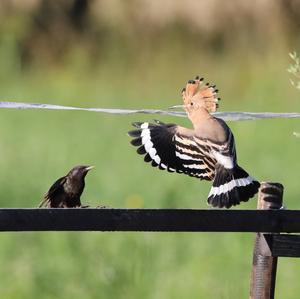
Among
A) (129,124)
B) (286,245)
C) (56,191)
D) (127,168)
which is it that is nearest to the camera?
(56,191)

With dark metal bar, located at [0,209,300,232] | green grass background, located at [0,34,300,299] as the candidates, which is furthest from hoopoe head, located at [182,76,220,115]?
green grass background, located at [0,34,300,299]

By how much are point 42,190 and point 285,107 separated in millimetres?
1808

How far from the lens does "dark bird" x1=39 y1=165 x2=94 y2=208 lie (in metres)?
3.50

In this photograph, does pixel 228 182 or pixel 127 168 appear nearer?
pixel 228 182

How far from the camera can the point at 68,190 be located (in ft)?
11.5

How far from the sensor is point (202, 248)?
584 centimetres

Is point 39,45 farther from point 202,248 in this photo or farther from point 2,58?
point 202,248

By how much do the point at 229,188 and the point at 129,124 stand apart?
4.34m

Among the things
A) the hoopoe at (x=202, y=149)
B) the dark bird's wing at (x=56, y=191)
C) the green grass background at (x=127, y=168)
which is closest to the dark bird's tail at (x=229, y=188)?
the hoopoe at (x=202, y=149)

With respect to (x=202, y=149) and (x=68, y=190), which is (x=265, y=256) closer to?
(x=202, y=149)

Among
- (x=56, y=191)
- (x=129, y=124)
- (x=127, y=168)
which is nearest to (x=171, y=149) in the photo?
(x=56, y=191)

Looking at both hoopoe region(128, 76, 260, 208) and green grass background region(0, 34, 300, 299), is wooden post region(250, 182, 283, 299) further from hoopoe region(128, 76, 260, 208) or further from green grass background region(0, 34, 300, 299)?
green grass background region(0, 34, 300, 299)

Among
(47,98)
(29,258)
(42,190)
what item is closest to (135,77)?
(47,98)

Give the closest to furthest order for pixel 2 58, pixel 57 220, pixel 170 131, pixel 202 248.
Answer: pixel 57 220, pixel 170 131, pixel 202 248, pixel 2 58
